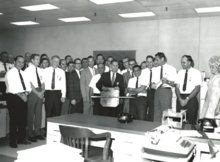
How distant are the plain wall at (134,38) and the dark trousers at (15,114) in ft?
17.7

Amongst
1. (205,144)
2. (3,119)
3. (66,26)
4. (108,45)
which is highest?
(66,26)

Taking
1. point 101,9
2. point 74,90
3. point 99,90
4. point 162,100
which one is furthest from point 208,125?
point 101,9

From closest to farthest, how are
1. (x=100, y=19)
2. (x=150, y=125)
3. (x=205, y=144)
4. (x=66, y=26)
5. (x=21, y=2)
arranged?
(x=205, y=144), (x=150, y=125), (x=21, y=2), (x=100, y=19), (x=66, y=26)

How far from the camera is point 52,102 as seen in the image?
5.46 meters

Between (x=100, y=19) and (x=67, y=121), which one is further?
(x=100, y=19)

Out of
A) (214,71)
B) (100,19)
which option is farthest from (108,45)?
(214,71)

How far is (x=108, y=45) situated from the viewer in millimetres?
9836

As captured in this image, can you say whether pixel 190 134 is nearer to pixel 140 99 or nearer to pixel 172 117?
pixel 172 117

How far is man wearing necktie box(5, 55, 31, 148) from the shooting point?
470 centimetres

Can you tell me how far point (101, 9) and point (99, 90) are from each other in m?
3.09

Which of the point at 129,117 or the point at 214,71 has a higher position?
the point at 214,71

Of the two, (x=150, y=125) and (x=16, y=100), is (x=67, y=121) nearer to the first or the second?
(x=150, y=125)

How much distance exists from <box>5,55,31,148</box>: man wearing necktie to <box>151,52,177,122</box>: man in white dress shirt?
2670 mm

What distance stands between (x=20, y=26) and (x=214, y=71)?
973 centimetres
